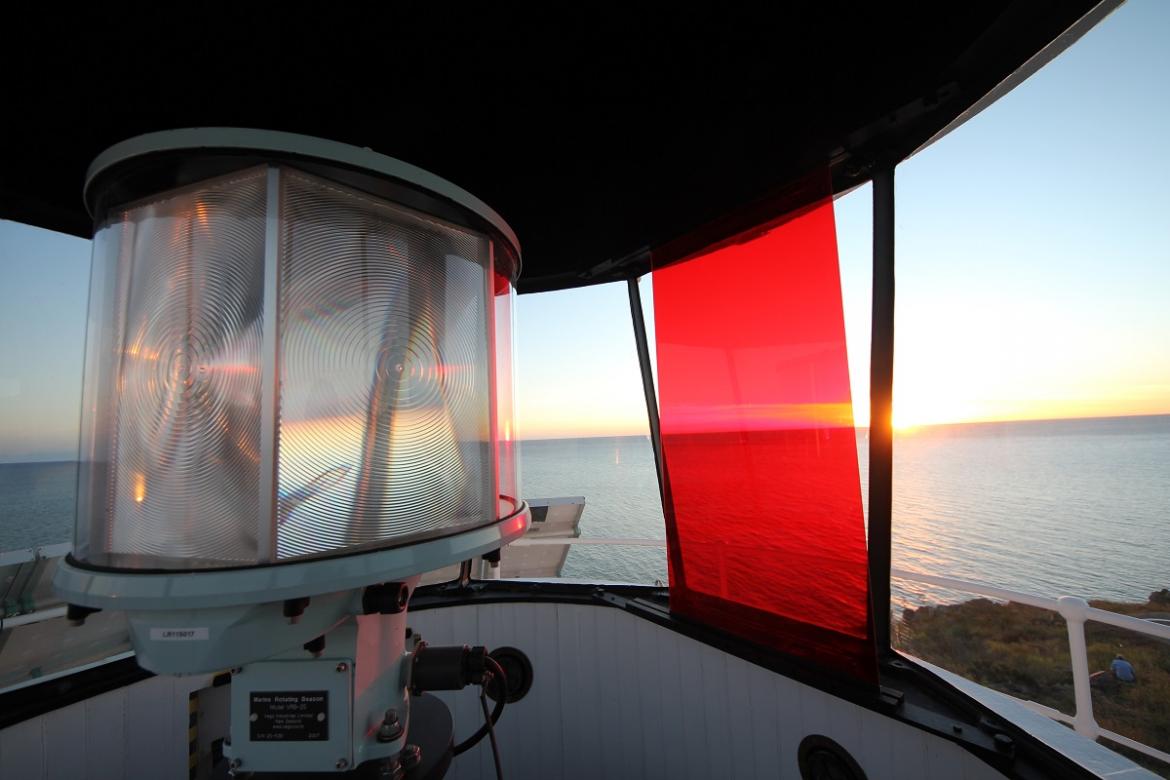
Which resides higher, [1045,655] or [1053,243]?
[1053,243]

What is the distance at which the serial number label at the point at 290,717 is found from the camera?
2.40 feet

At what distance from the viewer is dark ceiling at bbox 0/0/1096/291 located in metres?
0.80

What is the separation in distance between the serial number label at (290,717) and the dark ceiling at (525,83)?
3.45 ft

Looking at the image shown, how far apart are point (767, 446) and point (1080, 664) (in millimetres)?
1172

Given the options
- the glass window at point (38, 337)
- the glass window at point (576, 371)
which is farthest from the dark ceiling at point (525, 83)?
the glass window at point (576, 371)

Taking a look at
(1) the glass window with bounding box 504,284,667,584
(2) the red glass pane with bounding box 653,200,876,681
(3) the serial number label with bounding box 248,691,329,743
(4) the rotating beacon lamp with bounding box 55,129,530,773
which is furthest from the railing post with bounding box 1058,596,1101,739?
(3) the serial number label with bounding box 248,691,329,743

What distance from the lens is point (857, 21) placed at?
0.84 meters

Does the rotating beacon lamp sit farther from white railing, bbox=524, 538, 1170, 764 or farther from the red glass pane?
white railing, bbox=524, 538, 1170, 764

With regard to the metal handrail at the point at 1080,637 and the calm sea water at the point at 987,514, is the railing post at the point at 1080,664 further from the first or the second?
the calm sea water at the point at 987,514

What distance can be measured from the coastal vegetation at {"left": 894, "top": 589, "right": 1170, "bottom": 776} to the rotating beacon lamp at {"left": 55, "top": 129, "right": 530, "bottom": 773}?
48.6 ft

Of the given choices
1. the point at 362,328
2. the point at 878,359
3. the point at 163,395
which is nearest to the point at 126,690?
the point at 163,395

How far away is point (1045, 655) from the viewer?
44.7 ft

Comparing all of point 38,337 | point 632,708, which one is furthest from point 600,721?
point 38,337

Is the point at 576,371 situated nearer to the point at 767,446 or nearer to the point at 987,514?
the point at 767,446
